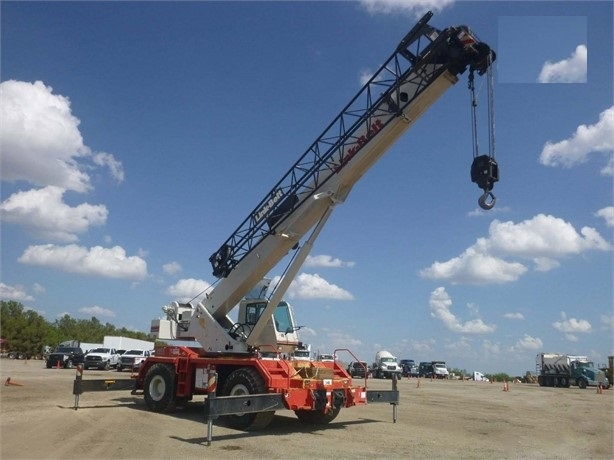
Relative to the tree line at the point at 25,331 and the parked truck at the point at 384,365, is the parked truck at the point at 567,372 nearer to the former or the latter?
the parked truck at the point at 384,365

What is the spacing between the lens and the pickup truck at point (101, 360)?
43.1 m

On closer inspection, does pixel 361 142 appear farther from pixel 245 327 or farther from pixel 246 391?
pixel 246 391

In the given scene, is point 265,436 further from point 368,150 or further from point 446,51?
point 446,51

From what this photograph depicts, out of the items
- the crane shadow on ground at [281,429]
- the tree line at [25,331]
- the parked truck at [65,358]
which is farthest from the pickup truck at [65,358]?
the tree line at [25,331]

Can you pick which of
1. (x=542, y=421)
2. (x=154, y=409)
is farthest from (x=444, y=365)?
(x=154, y=409)

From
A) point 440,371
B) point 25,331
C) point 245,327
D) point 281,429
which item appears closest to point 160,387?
point 245,327

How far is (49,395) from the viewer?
17797 millimetres

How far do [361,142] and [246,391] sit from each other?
22.0 feet

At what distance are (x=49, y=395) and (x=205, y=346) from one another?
21.0 ft

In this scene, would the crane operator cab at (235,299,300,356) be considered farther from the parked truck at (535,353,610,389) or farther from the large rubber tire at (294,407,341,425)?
the parked truck at (535,353,610,389)

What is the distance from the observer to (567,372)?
44.4m

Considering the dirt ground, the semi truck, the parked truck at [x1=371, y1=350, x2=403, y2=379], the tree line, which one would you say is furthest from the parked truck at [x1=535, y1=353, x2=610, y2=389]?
the tree line

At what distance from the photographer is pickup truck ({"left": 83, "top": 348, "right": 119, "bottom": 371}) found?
4312cm

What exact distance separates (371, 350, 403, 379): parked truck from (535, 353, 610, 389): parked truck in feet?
45.2
